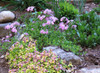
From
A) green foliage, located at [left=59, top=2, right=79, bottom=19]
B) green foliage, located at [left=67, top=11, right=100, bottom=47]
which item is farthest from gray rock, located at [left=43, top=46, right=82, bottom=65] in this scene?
green foliage, located at [left=59, top=2, right=79, bottom=19]

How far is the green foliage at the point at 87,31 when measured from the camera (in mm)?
2977

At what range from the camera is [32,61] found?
2.53 m

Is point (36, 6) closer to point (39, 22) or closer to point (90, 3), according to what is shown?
point (39, 22)

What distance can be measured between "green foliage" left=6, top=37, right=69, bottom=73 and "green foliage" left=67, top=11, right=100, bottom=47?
716 millimetres

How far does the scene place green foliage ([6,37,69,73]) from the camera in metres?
2.38

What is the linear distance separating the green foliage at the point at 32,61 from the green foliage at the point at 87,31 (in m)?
0.72

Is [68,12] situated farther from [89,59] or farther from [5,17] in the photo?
[5,17]

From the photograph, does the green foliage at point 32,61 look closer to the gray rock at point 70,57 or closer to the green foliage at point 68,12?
the gray rock at point 70,57

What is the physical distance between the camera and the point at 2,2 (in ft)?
16.4

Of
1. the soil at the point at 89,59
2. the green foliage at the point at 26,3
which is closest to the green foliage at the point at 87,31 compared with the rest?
the soil at the point at 89,59

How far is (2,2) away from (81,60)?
144 inches

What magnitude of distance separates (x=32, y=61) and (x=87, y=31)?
1.54 metres

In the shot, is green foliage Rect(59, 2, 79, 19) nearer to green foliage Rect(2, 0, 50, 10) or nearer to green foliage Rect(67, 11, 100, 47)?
green foliage Rect(67, 11, 100, 47)

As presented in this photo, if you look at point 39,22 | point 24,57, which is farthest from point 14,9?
point 24,57
